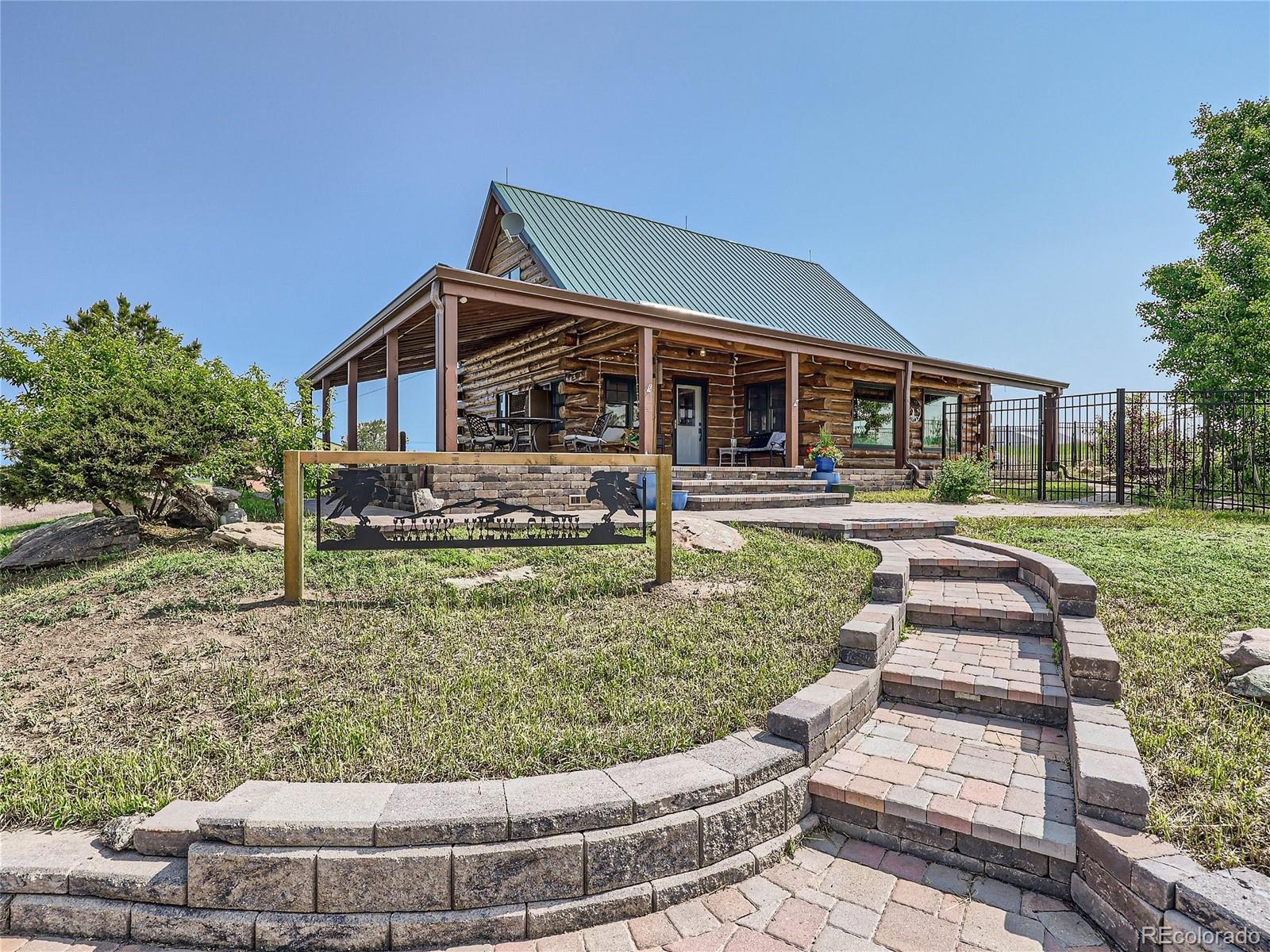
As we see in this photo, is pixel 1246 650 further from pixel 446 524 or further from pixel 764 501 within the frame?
pixel 764 501

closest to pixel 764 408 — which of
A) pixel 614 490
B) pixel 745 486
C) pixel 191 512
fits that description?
pixel 745 486

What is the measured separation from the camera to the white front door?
1350 centimetres

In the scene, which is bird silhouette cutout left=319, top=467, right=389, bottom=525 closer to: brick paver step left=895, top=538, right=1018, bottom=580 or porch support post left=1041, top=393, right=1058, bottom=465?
brick paver step left=895, top=538, right=1018, bottom=580

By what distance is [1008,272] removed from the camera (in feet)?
53.7

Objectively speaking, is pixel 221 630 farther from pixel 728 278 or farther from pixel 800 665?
pixel 728 278

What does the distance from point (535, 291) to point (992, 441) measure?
498 inches

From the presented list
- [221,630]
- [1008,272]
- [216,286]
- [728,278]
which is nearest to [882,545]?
[221,630]

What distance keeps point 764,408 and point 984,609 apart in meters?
10.4

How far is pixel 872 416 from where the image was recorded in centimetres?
1540

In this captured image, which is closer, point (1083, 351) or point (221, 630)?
point (221, 630)

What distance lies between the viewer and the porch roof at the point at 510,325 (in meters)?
8.07

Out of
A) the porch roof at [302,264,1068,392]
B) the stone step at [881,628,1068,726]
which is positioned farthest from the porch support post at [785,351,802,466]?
the stone step at [881,628,1068,726]

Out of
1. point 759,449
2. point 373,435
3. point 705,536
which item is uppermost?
point 373,435

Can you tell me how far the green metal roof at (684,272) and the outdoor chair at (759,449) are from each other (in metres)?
2.49
